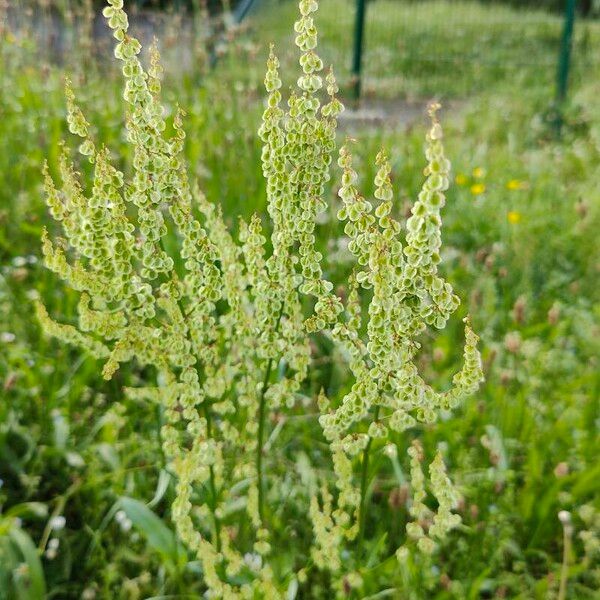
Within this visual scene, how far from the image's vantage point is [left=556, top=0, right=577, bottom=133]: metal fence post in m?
6.11

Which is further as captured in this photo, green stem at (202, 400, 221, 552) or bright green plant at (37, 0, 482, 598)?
green stem at (202, 400, 221, 552)

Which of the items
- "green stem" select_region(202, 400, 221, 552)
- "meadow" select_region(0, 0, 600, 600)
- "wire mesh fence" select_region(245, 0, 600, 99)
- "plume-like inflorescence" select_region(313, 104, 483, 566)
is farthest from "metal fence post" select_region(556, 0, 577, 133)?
"plume-like inflorescence" select_region(313, 104, 483, 566)

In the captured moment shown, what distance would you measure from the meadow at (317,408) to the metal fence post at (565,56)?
1731mm

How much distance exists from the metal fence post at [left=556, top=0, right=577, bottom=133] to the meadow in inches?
68.1

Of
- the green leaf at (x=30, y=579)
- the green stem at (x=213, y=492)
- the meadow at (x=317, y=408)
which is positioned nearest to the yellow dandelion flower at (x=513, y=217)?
the meadow at (x=317, y=408)

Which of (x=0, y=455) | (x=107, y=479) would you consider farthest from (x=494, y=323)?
(x=0, y=455)

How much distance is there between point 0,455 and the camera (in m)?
2.37

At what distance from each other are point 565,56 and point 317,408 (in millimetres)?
4848

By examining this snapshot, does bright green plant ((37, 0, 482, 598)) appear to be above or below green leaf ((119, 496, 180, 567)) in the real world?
above

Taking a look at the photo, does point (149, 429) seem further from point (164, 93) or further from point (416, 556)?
point (164, 93)

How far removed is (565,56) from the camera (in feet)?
21.0

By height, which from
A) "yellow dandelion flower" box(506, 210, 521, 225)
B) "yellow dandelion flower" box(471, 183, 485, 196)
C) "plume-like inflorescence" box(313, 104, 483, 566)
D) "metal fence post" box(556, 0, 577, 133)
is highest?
"metal fence post" box(556, 0, 577, 133)

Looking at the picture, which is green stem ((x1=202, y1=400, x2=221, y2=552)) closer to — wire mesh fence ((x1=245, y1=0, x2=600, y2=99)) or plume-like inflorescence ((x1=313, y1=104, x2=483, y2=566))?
plume-like inflorescence ((x1=313, y1=104, x2=483, y2=566))

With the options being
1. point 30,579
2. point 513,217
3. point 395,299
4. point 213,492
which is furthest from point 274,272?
point 513,217
